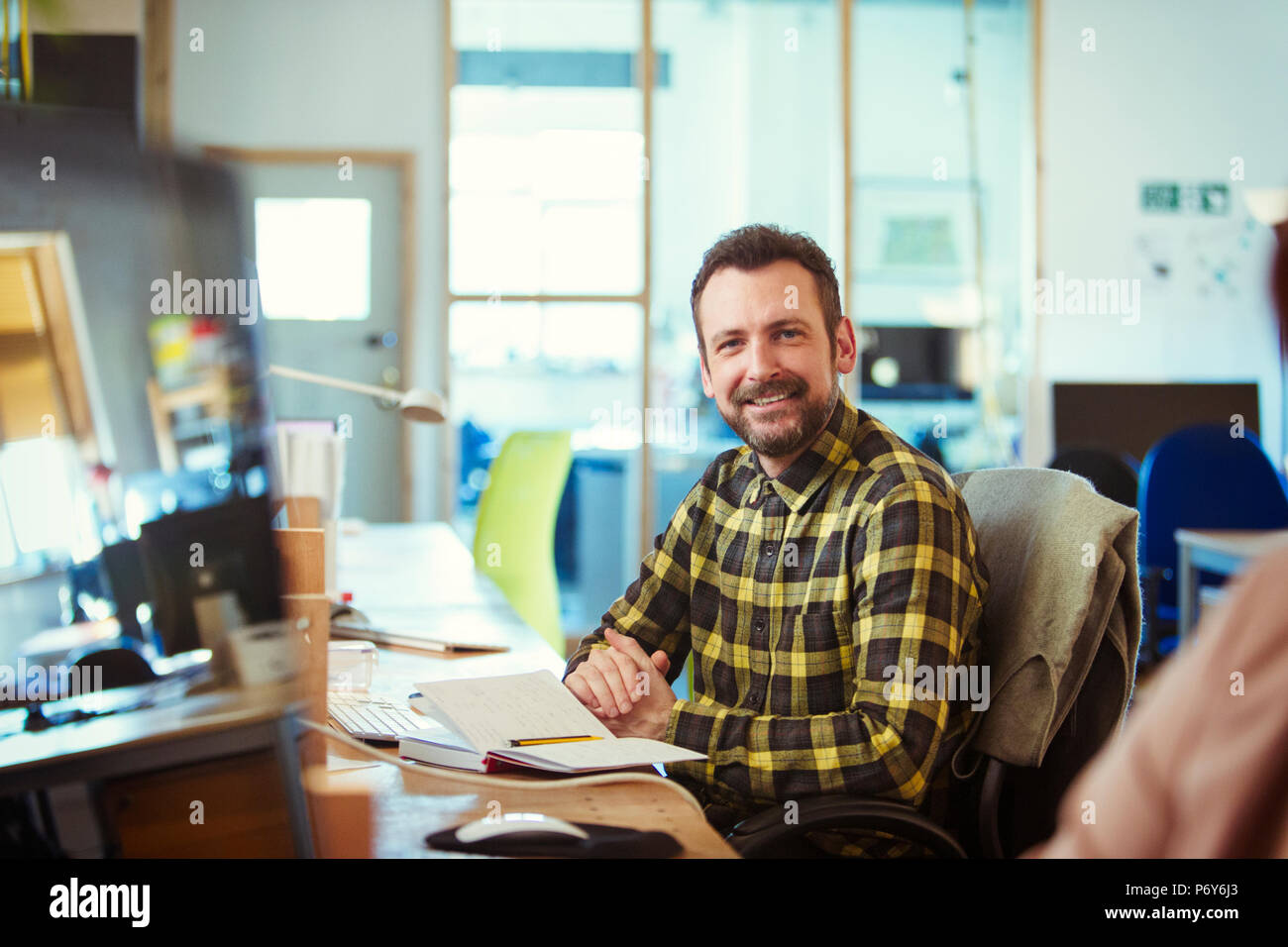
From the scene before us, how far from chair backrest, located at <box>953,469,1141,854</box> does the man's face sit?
1.19 feet

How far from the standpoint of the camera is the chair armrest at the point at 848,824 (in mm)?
1243

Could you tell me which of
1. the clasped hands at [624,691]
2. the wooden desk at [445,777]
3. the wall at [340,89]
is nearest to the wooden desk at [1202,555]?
the wooden desk at [445,777]

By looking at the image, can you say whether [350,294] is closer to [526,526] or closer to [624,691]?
[526,526]

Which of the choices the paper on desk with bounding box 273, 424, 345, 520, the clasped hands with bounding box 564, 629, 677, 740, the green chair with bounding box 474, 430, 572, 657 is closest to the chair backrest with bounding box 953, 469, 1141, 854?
the clasped hands with bounding box 564, 629, 677, 740

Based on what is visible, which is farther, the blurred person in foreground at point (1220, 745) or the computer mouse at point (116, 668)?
the computer mouse at point (116, 668)

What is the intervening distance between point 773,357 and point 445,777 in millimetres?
807

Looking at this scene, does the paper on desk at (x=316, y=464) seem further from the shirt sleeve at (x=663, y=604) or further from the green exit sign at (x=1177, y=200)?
the green exit sign at (x=1177, y=200)

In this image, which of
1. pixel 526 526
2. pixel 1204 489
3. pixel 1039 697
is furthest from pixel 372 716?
pixel 1204 489

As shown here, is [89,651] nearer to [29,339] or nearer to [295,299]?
[29,339]

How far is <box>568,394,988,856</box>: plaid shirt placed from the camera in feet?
4.41

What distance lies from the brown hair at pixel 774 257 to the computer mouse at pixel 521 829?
945mm

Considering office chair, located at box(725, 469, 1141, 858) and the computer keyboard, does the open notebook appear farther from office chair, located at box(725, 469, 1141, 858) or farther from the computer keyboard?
office chair, located at box(725, 469, 1141, 858)

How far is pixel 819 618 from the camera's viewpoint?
1531mm

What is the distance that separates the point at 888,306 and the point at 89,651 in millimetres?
5279
